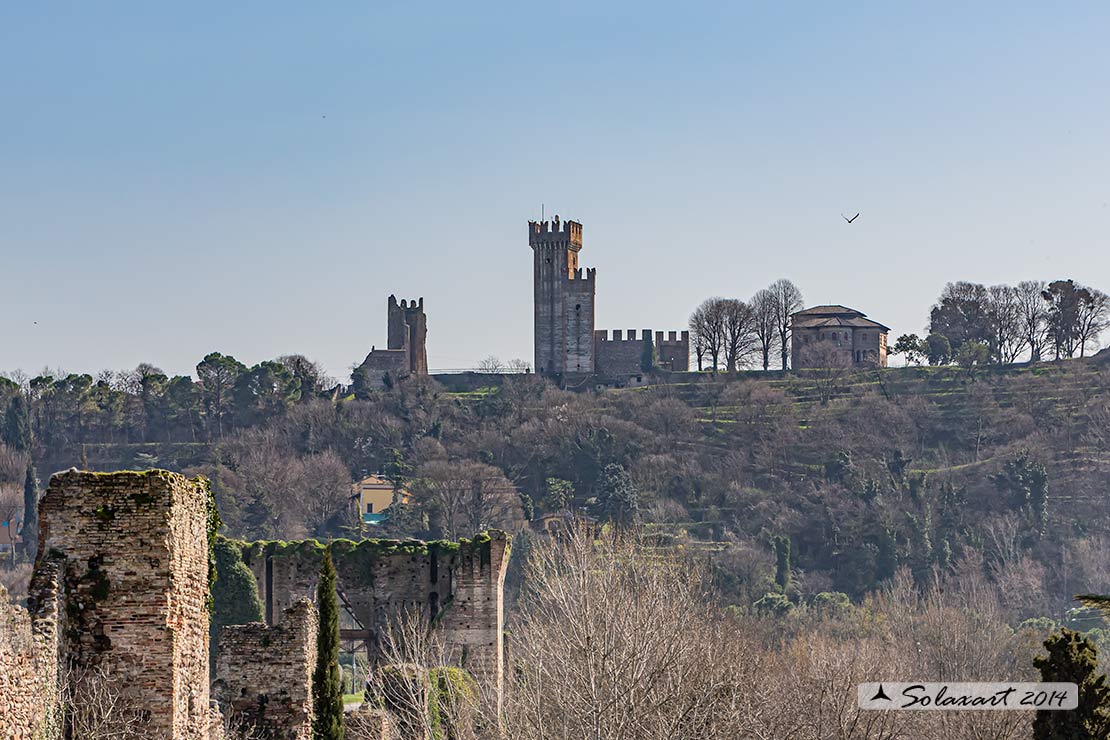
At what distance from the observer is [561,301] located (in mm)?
158875

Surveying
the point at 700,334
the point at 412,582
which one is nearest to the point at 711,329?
the point at 700,334

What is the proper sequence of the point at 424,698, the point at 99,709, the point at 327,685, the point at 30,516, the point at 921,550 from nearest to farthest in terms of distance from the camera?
the point at 99,709, the point at 327,685, the point at 424,698, the point at 30,516, the point at 921,550

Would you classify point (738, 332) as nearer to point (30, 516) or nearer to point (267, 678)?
point (30, 516)

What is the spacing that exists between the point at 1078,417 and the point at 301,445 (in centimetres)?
4696

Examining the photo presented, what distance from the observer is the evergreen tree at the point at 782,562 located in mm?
103369

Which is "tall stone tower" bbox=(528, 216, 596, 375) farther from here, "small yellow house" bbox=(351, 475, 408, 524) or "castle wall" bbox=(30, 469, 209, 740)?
"castle wall" bbox=(30, 469, 209, 740)

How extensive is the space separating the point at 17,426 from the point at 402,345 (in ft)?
112

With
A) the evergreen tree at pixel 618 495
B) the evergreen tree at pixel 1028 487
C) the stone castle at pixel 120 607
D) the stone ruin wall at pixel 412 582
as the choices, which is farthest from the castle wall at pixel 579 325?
the stone castle at pixel 120 607

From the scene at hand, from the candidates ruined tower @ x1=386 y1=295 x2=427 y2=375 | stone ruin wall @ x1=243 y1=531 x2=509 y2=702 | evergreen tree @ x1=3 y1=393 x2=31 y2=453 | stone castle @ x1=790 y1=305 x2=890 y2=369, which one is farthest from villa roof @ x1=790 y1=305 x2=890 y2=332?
stone ruin wall @ x1=243 y1=531 x2=509 y2=702

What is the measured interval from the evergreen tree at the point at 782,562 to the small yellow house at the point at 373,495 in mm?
19893

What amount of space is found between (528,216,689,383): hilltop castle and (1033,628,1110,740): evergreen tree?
123 meters

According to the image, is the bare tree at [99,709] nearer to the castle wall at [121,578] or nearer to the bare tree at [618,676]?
the castle wall at [121,578]

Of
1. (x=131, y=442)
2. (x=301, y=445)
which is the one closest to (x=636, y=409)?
(x=301, y=445)

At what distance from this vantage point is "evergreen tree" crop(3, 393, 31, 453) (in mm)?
124062
